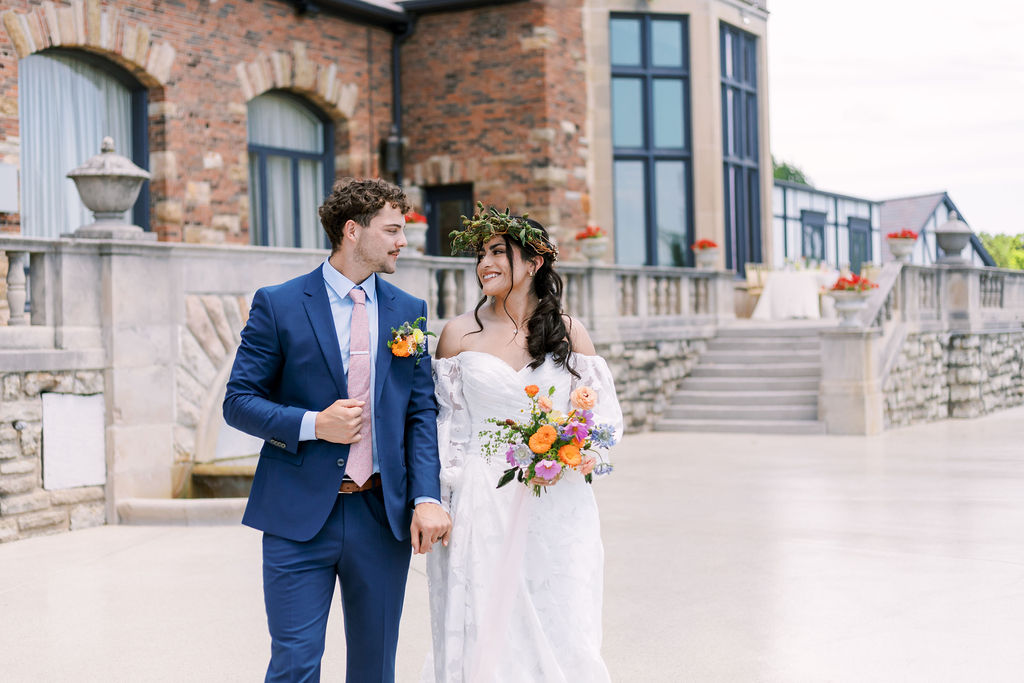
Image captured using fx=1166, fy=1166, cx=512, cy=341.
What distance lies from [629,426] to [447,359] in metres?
11.6

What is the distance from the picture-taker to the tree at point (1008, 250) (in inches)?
2522

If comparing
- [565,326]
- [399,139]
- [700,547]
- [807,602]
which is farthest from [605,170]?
[565,326]

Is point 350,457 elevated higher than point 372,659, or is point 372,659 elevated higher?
point 350,457

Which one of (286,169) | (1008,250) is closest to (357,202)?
(286,169)

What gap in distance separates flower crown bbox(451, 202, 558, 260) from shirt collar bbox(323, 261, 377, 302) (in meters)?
0.39

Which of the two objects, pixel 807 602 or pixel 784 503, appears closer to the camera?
pixel 807 602

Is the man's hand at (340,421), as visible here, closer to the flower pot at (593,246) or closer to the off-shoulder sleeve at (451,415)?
the off-shoulder sleeve at (451,415)

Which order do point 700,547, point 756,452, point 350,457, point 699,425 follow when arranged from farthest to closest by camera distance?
point 699,425 < point 756,452 < point 700,547 < point 350,457

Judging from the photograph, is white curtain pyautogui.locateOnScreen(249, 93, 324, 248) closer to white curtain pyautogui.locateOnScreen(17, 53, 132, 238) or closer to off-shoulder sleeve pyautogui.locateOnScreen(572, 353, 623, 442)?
white curtain pyautogui.locateOnScreen(17, 53, 132, 238)

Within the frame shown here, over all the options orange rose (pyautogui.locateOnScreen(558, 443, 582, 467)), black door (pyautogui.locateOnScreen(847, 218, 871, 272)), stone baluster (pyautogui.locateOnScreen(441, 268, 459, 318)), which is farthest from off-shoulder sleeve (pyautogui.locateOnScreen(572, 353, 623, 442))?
black door (pyautogui.locateOnScreen(847, 218, 871, 272))

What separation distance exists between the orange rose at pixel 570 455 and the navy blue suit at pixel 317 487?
15.2 inches

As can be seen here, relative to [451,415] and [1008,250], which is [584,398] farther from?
[1008,250]

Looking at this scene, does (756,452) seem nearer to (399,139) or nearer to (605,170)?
(605,170)

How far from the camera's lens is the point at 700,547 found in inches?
298
